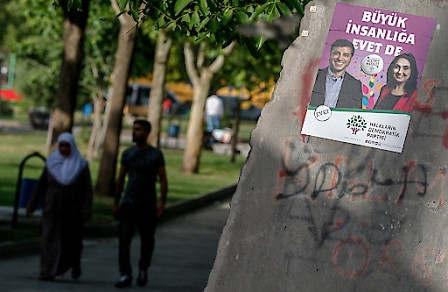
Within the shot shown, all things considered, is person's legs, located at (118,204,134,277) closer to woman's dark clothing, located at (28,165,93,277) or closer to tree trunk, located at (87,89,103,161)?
woman's dark clothing, located at (28,165,93,277)

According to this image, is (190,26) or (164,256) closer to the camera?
(190,26)

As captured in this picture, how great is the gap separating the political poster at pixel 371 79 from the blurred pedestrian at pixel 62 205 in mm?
6554

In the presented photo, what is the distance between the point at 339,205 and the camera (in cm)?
612

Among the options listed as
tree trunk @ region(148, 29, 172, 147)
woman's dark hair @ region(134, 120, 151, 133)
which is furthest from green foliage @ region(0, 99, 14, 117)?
woman's dark hair @ region(134, 120, 151, 133)

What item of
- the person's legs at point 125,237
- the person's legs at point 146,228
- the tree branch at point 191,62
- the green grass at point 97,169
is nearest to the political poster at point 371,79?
the person's legs at point 125,237

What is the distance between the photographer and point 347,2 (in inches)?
242

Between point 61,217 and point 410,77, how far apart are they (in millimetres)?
6973

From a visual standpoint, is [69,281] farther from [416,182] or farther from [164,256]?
[416,182]

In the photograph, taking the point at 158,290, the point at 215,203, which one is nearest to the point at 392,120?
the point at 158,290

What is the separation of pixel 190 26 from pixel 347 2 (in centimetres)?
185

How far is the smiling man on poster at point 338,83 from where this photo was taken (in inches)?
238

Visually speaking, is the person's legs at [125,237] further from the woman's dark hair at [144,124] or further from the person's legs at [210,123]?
the person's legs at [210,123]

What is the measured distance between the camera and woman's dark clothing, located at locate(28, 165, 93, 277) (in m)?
12.3

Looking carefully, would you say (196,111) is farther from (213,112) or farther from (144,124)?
(144,124)
